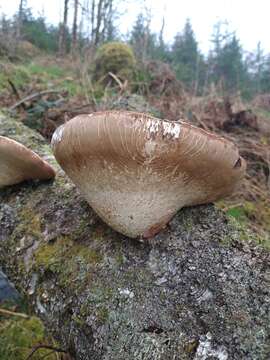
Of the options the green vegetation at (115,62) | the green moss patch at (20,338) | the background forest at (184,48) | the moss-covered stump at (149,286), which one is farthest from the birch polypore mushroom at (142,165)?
the background forest at (184,48)

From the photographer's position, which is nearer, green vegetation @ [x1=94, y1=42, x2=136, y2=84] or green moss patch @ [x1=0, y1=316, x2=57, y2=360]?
green moss patch @ [x1=0, y1=316, x2=57, y2=360]

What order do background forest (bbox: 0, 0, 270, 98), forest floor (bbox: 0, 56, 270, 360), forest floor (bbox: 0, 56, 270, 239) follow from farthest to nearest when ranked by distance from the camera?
background forest (bbox: 0, 0, 270, 98)
forest floor (bbox: 0, 56, 270, 239)
forest floor (bbox: 0, 56, 270, 360)

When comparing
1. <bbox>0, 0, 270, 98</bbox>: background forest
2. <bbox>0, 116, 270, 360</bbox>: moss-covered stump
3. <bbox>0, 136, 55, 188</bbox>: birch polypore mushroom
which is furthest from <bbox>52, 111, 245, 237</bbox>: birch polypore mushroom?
<bbox>0, 0, 270, 98</bbox>: background forest

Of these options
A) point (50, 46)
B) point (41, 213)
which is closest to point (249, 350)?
point (41, 213)

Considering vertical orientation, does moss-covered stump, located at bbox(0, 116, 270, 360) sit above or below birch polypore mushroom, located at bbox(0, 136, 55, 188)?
below

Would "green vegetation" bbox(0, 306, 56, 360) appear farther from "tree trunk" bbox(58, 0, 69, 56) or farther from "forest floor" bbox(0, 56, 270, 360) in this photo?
"tree trunk" bbox(58, 0, 69, 56)

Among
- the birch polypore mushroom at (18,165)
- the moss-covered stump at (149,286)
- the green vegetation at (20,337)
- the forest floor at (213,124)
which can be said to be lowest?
the green vegetation at (20,337)

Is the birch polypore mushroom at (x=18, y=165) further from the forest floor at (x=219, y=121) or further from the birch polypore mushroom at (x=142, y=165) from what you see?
the forest floor at (x=219, y=121)
